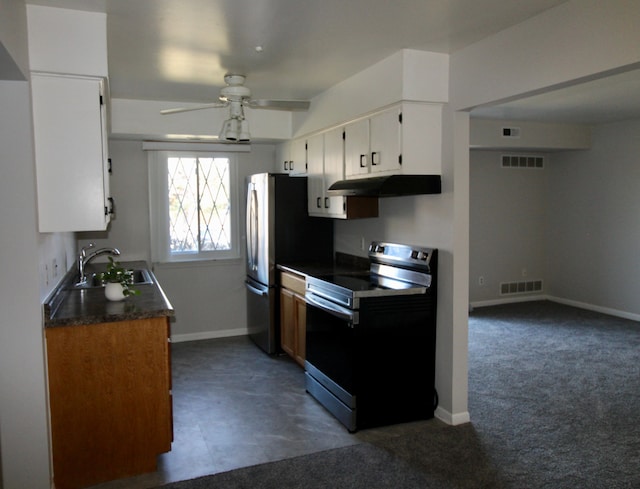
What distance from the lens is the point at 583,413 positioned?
3.65 meters

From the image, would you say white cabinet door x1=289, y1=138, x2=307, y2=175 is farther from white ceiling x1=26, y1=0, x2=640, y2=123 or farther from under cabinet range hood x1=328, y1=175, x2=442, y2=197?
under cabinet range hood x1=328, y1=175, x2=442, y2=197

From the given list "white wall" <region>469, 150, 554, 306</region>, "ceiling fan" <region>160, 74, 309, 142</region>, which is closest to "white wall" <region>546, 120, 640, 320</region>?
"white wall" <region>469, 150, 554, 306</region>

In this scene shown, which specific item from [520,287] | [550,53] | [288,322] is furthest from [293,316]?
[520,287]

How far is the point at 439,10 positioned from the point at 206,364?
3.50 m

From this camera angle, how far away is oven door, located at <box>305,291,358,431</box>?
330 centimetres

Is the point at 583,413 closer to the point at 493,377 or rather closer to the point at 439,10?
the point at 493,377

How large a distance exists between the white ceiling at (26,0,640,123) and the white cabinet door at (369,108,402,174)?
38cm

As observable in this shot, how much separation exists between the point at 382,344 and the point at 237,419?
1123mm

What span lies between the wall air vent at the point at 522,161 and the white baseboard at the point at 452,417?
178 inches

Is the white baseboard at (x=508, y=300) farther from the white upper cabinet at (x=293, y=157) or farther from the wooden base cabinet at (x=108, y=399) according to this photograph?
the wooden base cabinet at (x=108, y=399)

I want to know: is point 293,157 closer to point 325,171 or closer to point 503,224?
point 325,171

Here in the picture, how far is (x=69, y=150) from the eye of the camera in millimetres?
2578

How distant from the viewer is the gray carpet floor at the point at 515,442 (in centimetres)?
277

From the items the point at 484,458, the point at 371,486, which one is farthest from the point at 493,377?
the point at 371,486
